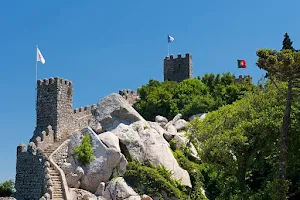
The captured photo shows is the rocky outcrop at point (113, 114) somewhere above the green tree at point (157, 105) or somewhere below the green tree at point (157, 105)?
below

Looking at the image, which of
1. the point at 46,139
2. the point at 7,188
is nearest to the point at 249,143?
the point at 46,139

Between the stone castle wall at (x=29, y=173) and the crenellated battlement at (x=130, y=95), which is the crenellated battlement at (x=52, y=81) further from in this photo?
the crenellated battlement at (x=130, y=95)

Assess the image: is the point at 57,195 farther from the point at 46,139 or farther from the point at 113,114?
the point at 113,114

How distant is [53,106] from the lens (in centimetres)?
3453

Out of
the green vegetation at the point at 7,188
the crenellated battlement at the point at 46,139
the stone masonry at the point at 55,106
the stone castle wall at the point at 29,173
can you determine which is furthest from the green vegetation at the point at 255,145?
the green vegetation at the point at 7,188

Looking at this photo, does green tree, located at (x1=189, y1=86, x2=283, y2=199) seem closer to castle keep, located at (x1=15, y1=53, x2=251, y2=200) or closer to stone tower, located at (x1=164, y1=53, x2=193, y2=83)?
castle keep, located at (x1=15, y1=53, x2=251, y2=200)

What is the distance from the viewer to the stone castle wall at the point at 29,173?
2953 cm

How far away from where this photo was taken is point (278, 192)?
17.9m

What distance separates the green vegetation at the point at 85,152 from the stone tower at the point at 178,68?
90.8 feet

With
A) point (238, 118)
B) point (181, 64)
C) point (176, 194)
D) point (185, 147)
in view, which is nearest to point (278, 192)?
point (238, 118)

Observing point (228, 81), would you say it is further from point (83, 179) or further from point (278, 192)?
point (278, 192)

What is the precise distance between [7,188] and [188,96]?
17.1m

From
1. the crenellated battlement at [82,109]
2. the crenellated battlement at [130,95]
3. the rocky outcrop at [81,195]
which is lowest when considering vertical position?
the rocky outcrop at [81,195]

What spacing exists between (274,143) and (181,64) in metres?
35.3
